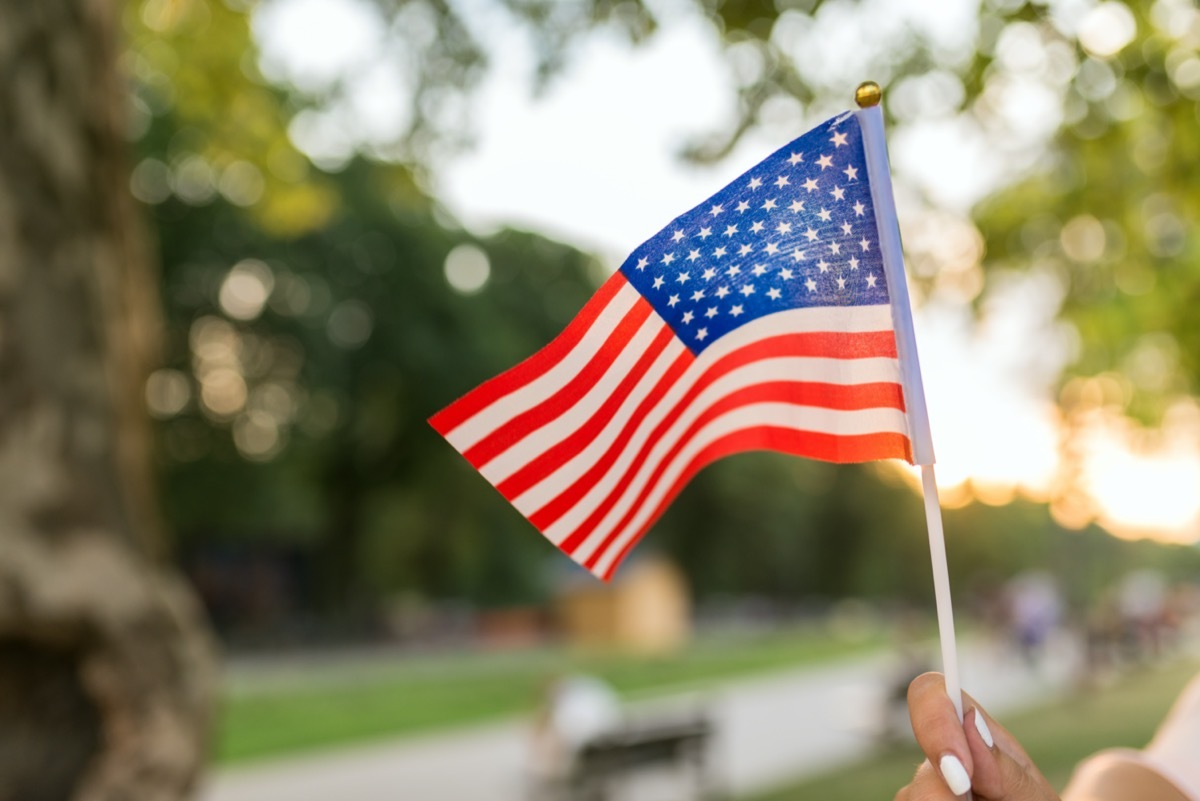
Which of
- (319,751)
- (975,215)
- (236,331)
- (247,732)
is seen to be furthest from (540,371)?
(236,331)

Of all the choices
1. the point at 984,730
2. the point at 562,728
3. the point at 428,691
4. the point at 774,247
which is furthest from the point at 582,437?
the point at 428,691

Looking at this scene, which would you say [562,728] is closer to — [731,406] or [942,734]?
[731,406]

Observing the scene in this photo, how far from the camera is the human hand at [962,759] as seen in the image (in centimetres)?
158

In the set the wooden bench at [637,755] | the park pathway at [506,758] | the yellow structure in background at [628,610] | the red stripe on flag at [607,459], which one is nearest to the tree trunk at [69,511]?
the red stripe on flag at [607,459]

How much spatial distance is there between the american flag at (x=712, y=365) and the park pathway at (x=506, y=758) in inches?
312

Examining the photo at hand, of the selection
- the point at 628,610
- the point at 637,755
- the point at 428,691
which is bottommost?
the point at 637,755

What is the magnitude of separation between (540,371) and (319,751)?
12.2m

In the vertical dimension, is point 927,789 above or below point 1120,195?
below

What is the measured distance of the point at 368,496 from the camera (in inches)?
1380

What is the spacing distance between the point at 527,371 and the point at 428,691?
1824 cm

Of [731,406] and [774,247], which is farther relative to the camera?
[731,406]

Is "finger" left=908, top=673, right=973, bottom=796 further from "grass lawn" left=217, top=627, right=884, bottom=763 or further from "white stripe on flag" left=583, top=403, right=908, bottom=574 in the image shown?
"grass lawn" left=217, top=627, right=884, bottom=763

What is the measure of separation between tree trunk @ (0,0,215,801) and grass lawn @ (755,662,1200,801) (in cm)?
679

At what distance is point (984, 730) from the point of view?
1.63 m
